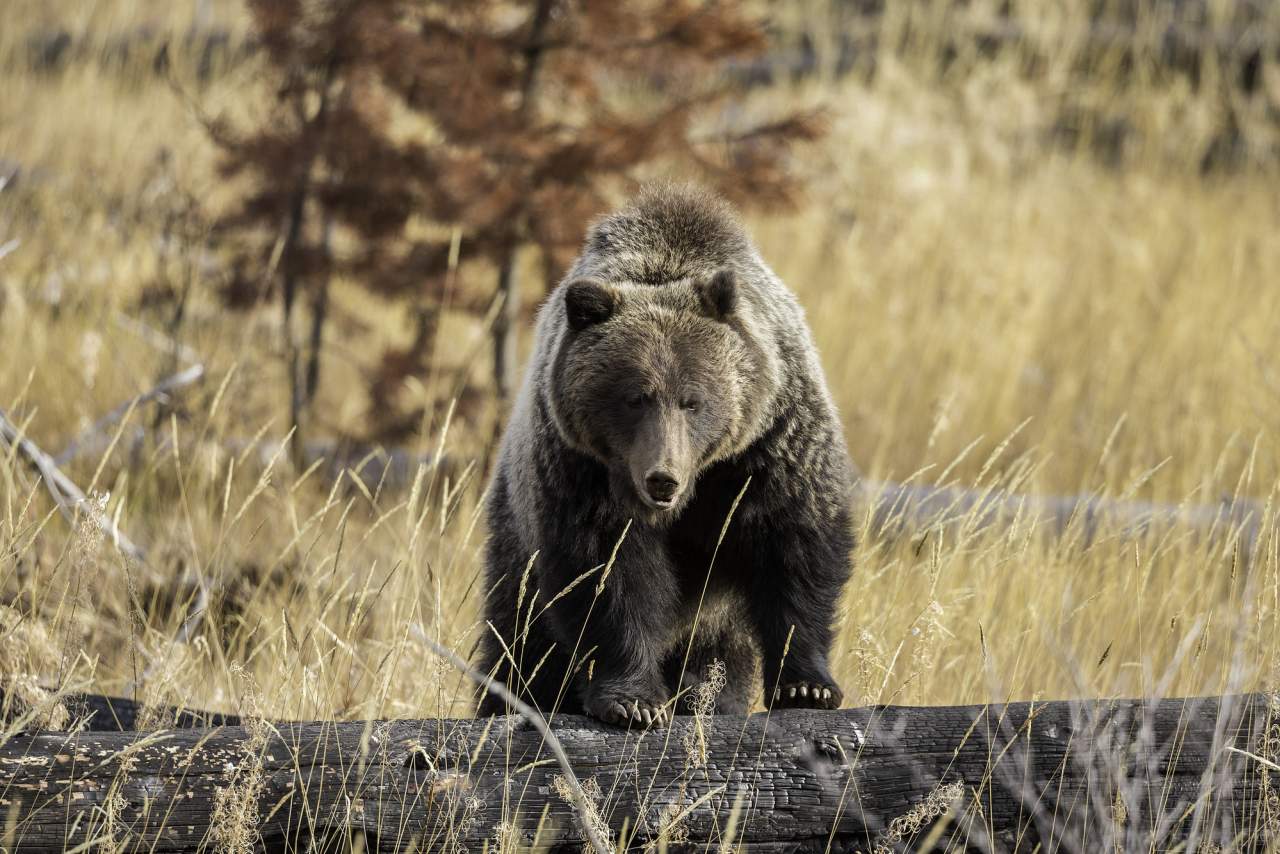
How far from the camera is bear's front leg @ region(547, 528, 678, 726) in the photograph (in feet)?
10.6

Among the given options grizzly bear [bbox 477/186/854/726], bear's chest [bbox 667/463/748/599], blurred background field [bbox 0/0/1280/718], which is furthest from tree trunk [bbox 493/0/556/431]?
bear's chest [bbox 667/463/748/599]

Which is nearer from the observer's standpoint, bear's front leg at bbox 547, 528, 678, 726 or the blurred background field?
bear's front leg at bbox 547, 528, 678, 726

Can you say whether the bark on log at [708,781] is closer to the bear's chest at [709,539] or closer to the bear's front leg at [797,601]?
the bear's front leg at [797,601]

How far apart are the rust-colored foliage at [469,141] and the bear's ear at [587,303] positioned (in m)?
2.24

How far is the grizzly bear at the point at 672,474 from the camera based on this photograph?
130 inches

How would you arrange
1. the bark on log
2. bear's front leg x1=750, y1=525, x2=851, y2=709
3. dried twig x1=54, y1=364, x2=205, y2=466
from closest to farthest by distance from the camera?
the bark on log, bear's front leg x1=750, y1=525, x2=851, y2=709, dried twig x1=54, y1=364, x2=205, y2=466

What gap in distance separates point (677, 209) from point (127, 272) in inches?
219

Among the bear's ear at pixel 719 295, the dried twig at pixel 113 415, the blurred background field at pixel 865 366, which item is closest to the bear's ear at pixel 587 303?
the bear's ear at pixel 719 295

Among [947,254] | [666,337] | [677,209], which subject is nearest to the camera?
[666,337]

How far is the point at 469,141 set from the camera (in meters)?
5.68

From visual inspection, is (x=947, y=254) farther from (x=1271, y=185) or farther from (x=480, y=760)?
(x=480, y=760)

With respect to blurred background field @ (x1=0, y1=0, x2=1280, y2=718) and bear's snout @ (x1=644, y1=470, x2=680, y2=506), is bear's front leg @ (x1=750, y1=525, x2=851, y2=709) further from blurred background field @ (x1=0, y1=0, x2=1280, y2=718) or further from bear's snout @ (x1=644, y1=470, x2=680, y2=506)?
bear's snout @ (x1=644, y1=470, x2=680, y2=506)

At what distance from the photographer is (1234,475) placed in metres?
6.28

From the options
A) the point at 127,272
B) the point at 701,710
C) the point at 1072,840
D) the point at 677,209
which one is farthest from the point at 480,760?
the point at 127,272
